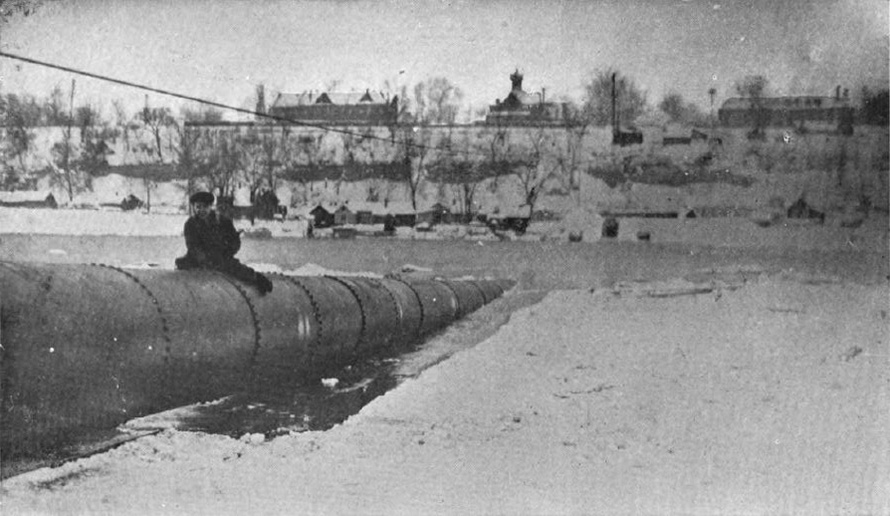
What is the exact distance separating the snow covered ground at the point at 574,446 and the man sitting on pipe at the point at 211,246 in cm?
213

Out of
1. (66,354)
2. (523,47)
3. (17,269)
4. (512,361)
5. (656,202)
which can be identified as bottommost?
(512,361)

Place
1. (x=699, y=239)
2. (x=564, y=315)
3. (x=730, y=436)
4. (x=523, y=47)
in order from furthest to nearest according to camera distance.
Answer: (x=564, y=315)
(x=699, y=239)
(x=523, y=47)
(x=730, y=436)

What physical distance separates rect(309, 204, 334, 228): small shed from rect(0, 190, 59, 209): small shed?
3.60m

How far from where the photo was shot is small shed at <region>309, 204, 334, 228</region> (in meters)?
10.6

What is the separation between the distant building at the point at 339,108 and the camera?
9258 millimetres

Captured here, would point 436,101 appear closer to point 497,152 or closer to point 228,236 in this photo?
point 497,152

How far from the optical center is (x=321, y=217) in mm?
10773

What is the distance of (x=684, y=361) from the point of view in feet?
27.2

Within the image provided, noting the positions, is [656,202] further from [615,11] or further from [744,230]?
[615,11]

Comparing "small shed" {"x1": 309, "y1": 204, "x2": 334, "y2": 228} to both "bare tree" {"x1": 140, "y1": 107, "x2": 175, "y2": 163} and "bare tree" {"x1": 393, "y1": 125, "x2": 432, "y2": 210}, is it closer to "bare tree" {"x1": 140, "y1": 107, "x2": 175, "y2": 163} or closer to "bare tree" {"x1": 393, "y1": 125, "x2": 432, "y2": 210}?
"bare tree" {"x1": 393, "y1": 125, "x2": 432, "y2": 210}

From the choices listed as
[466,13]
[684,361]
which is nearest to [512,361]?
[684,361]

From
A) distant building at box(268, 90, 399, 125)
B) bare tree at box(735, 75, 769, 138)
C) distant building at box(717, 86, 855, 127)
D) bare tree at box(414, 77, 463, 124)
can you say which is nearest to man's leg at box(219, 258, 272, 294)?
distant building at box(268, 90, 399, 125)

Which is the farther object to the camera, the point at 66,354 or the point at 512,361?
the point at 512,361

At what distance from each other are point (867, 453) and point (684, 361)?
3247mm
